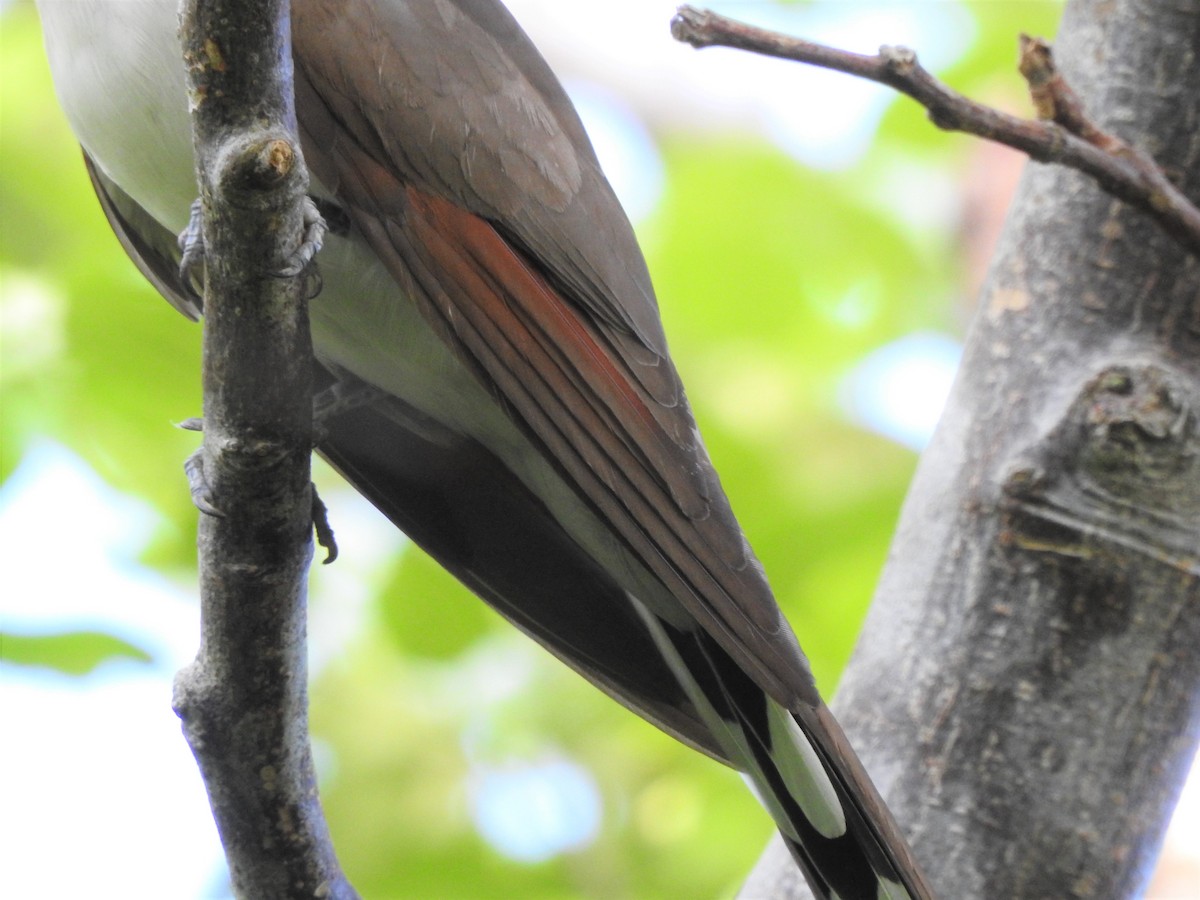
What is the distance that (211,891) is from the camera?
3.52 meters

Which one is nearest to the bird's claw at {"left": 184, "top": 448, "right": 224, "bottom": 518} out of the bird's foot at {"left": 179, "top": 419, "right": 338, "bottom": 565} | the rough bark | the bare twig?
the bird's foot at {"left": 179, "top": 419, "right": 338, "bottom": 565}

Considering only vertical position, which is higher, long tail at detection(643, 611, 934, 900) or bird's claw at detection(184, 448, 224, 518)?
bird's claw at detection(184, 448, 224, 518)

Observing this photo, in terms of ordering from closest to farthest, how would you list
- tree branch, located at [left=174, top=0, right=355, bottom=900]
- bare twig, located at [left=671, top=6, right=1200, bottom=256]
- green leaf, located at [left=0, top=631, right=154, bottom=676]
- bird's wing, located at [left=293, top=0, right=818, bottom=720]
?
tree branch, located at [left=174, top=0, right=355, bottom=900] < bird's wing, located at [left=293, top=0, right=818, bottom=720] < bare twig, located at [left=671, top=6, right=1200, bottom=256] < green leaf, located at [left=0, top=631, right=154, bottom=676]

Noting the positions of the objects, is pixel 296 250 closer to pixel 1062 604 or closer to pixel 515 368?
pixel 515 368

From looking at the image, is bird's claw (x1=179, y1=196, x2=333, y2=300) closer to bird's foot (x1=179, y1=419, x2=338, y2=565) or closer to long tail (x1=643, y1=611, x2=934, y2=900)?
bird's foot (x1=179, y1=419, x2=338, y2=565)

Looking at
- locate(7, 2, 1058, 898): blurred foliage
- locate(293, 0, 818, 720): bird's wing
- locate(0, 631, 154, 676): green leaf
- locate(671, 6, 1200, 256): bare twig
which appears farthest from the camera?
locate(7, 2, 1058, 898): blurred foliage

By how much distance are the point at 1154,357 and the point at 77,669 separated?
2.03 meters

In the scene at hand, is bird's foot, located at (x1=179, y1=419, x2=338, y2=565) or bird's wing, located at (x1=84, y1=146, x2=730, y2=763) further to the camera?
bird's wing, located at (x1=84, y1=146, x2=730, y2=763)

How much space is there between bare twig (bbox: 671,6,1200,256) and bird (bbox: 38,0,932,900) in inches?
15.4

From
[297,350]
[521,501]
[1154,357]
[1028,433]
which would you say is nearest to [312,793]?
[297,350]

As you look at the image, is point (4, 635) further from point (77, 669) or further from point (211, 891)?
point (211, 891)

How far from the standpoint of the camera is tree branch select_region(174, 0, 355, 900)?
1.46 m

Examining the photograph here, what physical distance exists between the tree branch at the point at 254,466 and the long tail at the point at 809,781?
660 mm

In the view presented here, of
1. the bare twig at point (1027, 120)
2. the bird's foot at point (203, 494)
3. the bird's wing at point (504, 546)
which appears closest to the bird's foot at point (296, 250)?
the bird's foot at point (203, 494)
